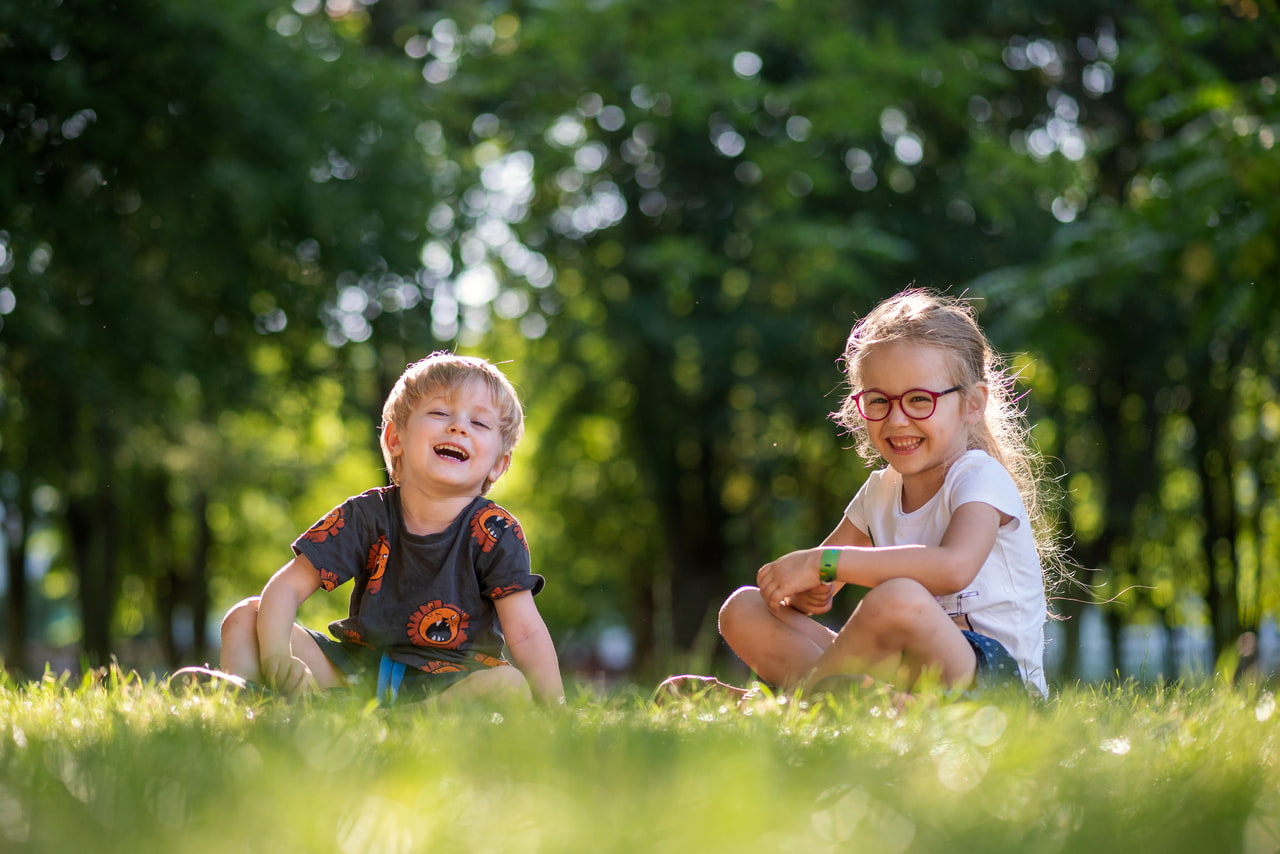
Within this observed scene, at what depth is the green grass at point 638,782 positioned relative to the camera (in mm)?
1760

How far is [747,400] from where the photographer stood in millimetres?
18016

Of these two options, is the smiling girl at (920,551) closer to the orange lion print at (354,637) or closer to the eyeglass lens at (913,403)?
the eyeglass lens at (913,403)

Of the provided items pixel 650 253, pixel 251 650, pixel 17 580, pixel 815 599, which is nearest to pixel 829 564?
pixel 815 599

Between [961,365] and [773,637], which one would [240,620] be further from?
[961,365]

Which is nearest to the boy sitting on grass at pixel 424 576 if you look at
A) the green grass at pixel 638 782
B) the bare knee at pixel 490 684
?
the bare knee at pixel 490 684

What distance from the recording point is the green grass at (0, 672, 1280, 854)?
176 cm

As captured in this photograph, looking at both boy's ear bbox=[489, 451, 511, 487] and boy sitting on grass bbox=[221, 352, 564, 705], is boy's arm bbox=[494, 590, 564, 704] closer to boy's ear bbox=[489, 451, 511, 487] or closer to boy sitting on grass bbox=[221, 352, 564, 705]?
boy sitting on grass bbox=[221, 352, 564, 705]

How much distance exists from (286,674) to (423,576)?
0.55 m

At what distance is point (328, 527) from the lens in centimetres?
423

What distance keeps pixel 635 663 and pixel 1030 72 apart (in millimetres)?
12582

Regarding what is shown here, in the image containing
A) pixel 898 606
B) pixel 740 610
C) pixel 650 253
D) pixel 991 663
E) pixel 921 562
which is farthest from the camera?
pixel 650 253

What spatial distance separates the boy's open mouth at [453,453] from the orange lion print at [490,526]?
190 millimetres

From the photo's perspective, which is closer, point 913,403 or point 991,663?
point 991,663

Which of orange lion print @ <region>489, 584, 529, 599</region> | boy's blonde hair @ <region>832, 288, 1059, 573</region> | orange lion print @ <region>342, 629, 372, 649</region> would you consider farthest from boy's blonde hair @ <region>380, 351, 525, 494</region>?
boy's blonde hair @ <region>832, 288, 1059, 573</region>
